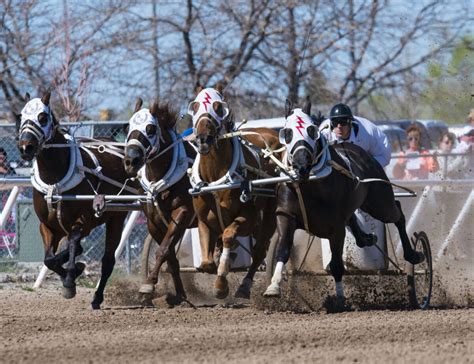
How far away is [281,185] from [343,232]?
2.57ft

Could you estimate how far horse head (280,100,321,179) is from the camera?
1052 centimetres

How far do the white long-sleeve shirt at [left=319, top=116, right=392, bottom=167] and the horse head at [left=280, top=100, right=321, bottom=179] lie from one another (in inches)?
66.2

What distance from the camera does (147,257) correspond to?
43.2ft

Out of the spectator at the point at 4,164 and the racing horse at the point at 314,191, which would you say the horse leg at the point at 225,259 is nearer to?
the racing horse at the point at 314,191

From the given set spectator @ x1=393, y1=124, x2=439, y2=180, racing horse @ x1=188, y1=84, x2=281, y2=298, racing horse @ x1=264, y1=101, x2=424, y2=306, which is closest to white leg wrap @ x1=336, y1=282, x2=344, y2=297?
racing horse @ x1=264, y1=101, x2=424, y2=306

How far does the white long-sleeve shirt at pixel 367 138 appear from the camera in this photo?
1248 centimetres

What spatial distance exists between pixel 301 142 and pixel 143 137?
1844mm

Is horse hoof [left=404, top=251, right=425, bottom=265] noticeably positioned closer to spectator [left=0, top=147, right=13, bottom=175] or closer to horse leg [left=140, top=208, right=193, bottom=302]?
horse leg [left=140, top=208, right=193, bottom=302]

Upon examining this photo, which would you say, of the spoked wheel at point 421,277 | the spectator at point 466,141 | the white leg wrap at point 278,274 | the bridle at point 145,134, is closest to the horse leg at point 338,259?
the white leg wrap at point 278,274

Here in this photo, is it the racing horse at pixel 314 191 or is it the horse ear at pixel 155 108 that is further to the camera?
the horse ear at pixel 155 108

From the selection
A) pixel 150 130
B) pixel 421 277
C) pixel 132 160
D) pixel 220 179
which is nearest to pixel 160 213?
pixel 132 160

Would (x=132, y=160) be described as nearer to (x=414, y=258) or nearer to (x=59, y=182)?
(x=59, y=182)

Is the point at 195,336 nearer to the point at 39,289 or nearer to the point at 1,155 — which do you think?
the point at 39,289

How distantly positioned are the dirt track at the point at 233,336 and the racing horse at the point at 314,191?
692 mm
